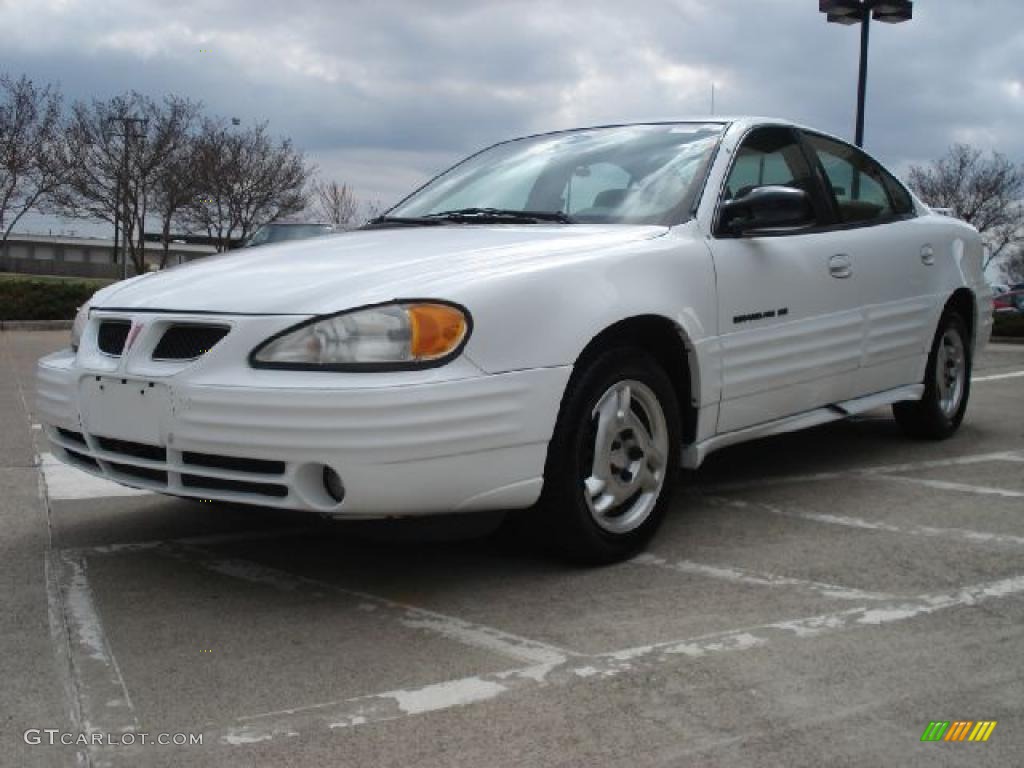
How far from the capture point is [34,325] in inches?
649

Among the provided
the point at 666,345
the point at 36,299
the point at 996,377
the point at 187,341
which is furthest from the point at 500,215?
the point at 36,299

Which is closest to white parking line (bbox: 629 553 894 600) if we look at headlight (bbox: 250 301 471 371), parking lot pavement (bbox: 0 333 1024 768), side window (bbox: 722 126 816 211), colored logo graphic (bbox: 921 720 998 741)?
parking lot pavement (bbox: 0 333 1024 768)

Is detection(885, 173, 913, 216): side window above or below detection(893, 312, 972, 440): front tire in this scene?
above

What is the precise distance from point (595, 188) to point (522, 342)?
1332mm

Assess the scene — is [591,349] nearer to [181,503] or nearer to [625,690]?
[625,690]

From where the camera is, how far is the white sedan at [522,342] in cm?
307

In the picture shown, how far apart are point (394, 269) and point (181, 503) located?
1942 mm

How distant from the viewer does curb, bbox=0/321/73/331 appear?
53.5 feet

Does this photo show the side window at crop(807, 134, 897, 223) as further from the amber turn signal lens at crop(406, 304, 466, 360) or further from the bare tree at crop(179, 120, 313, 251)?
the bare tree at crop(179, 120, 313, 251)

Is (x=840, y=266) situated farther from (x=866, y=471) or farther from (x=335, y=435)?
(x=335, y=435)

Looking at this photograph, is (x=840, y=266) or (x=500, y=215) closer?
(x=500, y=215)

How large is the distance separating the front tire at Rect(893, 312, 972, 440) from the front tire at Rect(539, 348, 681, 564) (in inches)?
100

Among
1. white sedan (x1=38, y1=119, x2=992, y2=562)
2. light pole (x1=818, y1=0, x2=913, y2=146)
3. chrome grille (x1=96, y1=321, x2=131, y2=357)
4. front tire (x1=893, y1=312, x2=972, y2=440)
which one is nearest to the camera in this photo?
white sedan (x1=38, y1=119, x2=992, y2=562)

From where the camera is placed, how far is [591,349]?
3.55 meters
